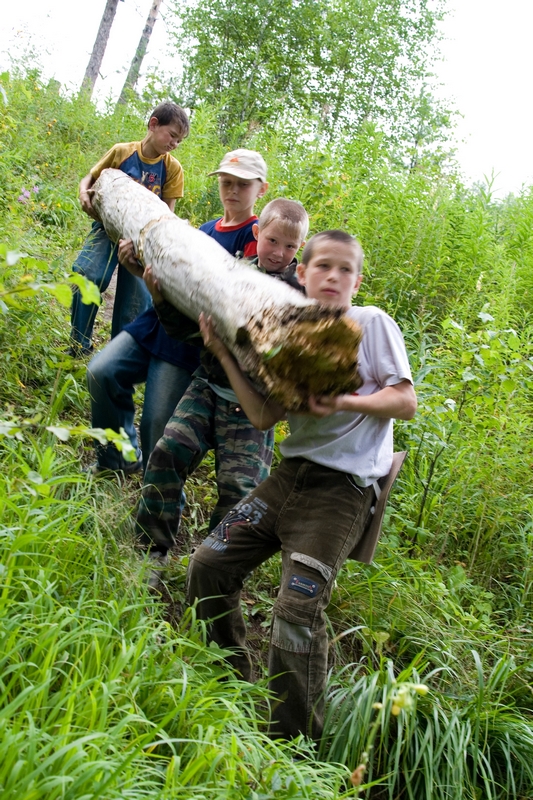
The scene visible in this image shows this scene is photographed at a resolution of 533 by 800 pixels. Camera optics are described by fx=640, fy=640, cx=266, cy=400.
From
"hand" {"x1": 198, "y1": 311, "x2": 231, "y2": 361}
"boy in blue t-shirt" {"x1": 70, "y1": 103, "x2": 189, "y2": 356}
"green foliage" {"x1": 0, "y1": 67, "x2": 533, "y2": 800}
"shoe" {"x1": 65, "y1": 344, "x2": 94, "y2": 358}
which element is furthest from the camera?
"shoe" {"x1": 65, "y1": 344, "x2": 94, "y2": 358}

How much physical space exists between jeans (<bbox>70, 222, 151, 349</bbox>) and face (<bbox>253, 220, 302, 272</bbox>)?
164 cm

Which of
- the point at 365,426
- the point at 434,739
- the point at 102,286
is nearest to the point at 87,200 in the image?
the point at 102,286

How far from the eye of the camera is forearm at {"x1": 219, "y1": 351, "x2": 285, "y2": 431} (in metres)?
2.70

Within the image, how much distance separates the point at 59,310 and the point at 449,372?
131 inches

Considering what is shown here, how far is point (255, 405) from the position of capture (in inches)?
107

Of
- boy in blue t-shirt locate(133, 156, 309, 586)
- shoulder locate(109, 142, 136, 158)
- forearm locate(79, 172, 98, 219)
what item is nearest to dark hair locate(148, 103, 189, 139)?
shoulder locate(109, 142, 136, 158)

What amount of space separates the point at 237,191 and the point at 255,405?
150cm

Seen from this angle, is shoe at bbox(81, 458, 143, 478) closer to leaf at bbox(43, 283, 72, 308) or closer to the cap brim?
the cap brim

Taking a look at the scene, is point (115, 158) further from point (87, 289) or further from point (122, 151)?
point (87, 289)

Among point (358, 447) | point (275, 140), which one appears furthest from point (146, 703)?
point (275, 140)

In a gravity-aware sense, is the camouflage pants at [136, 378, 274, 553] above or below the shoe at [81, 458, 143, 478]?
above

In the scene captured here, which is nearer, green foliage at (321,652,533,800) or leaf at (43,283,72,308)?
leaf at (43,283,72,308)

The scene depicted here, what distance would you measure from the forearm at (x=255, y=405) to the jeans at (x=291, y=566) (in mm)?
246

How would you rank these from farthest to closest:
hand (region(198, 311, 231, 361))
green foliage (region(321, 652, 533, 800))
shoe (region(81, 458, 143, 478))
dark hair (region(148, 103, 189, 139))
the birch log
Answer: dark hair (region(148, 103, 189, 139)) → shoe (region(81, 458, 143, 478)) → hand (region(198, 311, 231, 361)) → green foliage (region(321, 652, 533, 800)) → the birch log
